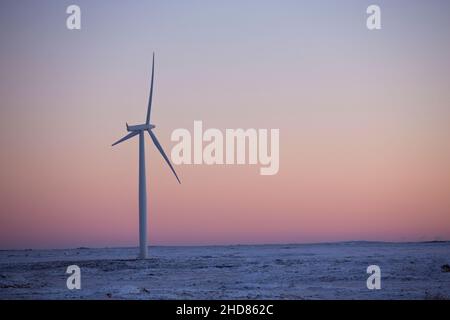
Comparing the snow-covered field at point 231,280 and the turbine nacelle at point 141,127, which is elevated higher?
the turbine nacelle at point 141,127

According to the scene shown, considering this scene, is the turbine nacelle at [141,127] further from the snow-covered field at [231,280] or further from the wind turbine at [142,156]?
the snow-covered field at [231,280]

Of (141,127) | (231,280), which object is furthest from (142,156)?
(231,280)

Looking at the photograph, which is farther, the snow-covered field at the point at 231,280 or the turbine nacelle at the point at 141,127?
the turbine nacelle at the point at 141,127

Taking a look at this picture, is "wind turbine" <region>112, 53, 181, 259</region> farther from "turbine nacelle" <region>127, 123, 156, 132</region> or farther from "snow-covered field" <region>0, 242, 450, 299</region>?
"snow-covered field" <region>0, 242, 450, 299</region>

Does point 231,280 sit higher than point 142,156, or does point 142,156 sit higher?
point 142,156

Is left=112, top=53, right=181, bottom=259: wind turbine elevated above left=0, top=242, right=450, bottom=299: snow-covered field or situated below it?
above

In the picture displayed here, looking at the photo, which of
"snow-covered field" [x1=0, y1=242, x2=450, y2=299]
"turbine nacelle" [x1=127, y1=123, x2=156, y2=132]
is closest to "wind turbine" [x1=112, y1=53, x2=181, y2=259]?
"turbine nacelle" [x1=127, y1=123, x2=156, y2=132]

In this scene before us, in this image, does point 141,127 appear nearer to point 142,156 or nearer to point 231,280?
point 142,156

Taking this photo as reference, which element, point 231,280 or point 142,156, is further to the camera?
point 142,156

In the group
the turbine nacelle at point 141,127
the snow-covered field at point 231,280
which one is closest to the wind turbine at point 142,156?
the turbine nacelle at point 141,127

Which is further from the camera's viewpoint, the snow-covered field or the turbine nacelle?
the turbine nacelle

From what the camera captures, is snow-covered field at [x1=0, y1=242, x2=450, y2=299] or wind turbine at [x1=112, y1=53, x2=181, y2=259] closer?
snow-covered field at [x1=0, y1=242, x2=450, y2=299]
